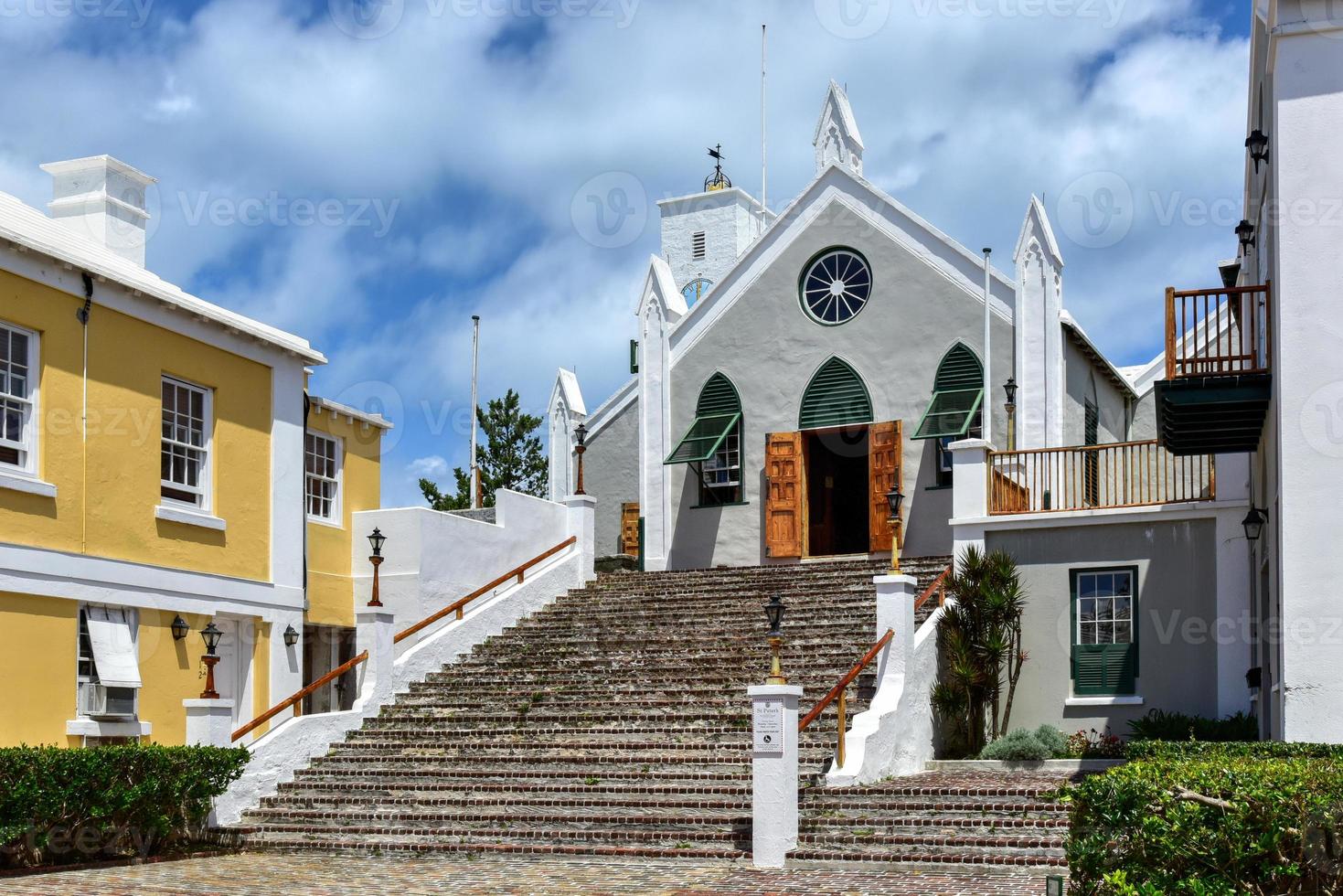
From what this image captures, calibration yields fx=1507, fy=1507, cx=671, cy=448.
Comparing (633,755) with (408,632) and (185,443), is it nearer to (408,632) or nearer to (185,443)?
(408,632)

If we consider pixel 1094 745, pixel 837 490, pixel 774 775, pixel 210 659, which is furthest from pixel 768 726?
pixel 837 490

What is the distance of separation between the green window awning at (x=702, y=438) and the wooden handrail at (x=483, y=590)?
2667mm

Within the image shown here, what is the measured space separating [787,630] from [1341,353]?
827cm

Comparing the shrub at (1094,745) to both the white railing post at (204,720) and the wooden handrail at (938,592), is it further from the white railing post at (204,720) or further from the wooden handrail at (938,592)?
the white railing post at (204,720)

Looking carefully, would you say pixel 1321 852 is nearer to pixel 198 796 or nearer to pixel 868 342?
pixel 198 796

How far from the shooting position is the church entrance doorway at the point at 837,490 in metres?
25.6

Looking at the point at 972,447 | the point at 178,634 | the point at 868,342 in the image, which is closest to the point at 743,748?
the point at 972,447

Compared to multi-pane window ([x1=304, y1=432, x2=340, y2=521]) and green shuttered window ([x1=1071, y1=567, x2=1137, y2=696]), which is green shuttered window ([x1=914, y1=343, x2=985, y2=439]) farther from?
multi-pane window ([x1=304, y1=432, x2=340, y2=521])

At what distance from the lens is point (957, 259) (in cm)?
2417

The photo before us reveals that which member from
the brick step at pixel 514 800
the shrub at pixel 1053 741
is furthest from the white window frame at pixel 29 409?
the shrub at pixel 1053 741

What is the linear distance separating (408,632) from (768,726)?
7585 mm

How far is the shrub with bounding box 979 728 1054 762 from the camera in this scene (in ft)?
57.0

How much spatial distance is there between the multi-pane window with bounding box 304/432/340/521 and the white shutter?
4567 millimetres

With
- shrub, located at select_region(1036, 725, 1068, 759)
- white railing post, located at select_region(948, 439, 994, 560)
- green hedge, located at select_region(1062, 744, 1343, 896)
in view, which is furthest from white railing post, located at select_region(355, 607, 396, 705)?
green hedge, located at select_region(1062, 744, 1343, 896)
